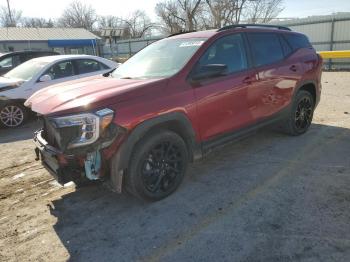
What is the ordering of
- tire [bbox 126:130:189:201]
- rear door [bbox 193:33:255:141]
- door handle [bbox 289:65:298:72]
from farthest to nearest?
door handle [bbox 289:65:298:72]
rear door [bbox 193:33:255:141]
tire [bbox 126:130:189:201]

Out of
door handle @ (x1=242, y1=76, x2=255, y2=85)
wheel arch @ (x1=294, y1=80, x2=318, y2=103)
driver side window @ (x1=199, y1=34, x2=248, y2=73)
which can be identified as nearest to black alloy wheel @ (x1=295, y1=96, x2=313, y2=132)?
wheel arch @ (x1=294, y1=80, x2=318, y2=103)

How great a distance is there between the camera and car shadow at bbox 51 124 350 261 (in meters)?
3.22

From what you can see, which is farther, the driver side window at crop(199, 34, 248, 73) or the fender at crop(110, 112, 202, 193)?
the driver side window at crop(199, 34, 248, 73)

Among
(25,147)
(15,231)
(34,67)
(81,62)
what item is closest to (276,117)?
(15,231)

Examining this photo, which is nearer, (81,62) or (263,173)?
(263,173)

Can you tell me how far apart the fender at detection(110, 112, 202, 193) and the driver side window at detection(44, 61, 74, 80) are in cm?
540

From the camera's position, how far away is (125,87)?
3738mm

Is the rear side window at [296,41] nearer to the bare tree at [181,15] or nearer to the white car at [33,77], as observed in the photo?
the white car at [33,77]

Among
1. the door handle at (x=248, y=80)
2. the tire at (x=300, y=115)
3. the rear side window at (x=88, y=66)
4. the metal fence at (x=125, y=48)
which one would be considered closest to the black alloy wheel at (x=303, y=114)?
the tire at (x=300, y=115)

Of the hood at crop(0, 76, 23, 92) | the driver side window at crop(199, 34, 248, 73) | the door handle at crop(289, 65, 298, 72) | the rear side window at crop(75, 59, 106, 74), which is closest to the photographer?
the driver side window at crop(199, 34, 248, 73)

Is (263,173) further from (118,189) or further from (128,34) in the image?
(128,34)

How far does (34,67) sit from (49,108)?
566 centimetres

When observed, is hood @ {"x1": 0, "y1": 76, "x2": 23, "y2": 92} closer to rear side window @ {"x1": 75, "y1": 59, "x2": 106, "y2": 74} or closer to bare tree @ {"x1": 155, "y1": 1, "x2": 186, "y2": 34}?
rear side window @ {"x1": 75, "y1": 59, "x2": 106, "y2": 74}

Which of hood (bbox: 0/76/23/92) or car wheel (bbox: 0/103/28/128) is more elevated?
hood (bbox: 0/76/23/92)
